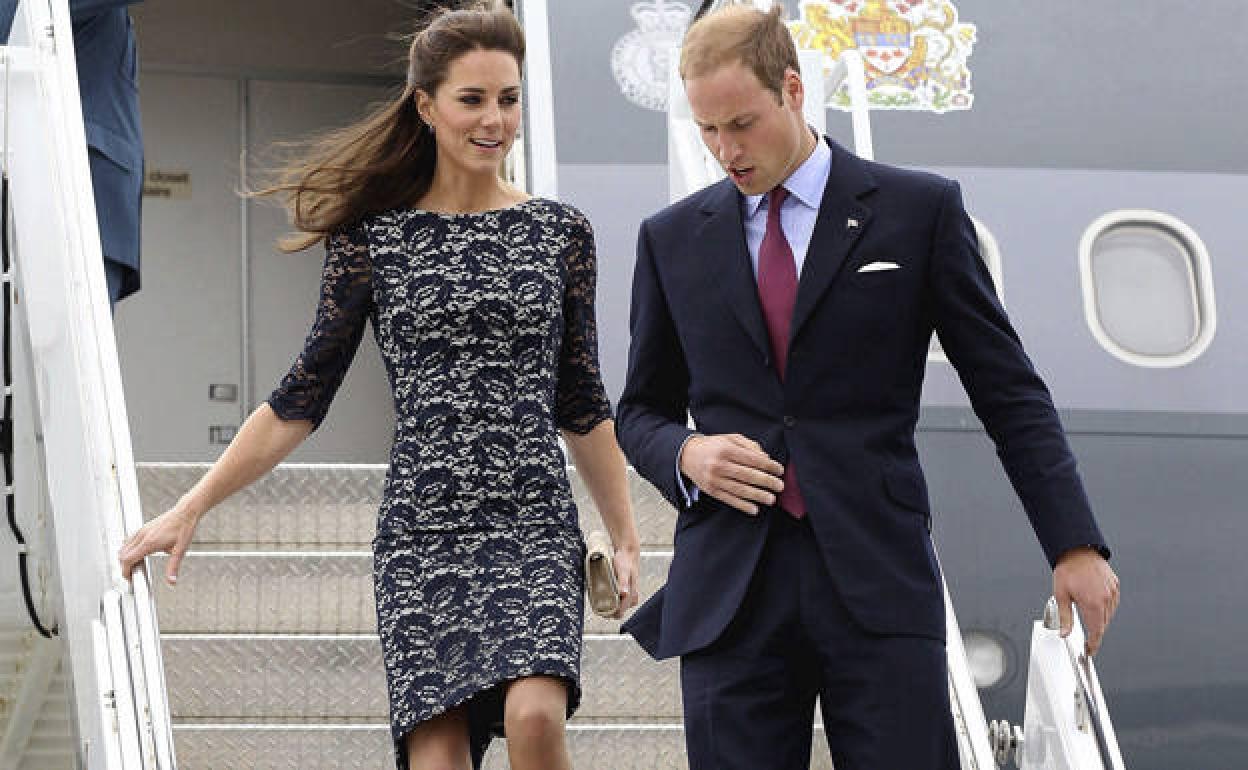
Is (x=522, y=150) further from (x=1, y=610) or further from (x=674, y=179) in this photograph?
(x=1, y=610)

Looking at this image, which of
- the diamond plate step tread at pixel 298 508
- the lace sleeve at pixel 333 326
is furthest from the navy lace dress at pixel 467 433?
the diamond plate step tread at pixel 298 508

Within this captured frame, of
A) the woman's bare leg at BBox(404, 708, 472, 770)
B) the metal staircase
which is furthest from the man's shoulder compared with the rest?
the metal staircase

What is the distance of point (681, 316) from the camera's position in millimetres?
2496

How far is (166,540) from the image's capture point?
9.36 feet

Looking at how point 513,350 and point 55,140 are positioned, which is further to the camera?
point 55,140

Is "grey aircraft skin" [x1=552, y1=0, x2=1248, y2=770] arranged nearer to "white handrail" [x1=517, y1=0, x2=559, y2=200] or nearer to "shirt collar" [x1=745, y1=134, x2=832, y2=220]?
"white handrail" [x1=517, y1=0, x2=559, y2=200]

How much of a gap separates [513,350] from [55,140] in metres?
1.37

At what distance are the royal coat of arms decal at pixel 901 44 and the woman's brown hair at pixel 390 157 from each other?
3446mm

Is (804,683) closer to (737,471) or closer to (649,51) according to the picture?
(737,471)

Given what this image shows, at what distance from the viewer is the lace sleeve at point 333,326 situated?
2.92 m

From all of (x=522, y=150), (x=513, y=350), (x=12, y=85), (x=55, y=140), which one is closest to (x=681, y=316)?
(x=513, y=350)

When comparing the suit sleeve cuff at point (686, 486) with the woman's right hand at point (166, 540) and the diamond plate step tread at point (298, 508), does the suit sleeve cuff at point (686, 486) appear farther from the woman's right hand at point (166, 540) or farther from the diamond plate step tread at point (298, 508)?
the diamond plate step tread at point (298, 508)

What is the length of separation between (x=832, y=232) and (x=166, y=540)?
1106 millimetres

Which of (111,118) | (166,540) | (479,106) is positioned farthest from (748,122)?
(111,118)
